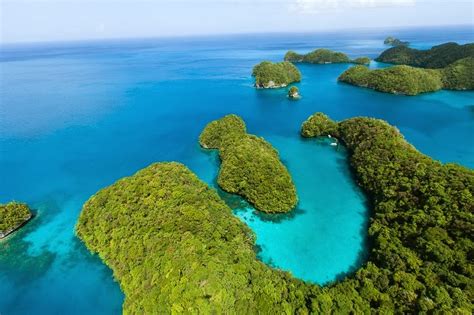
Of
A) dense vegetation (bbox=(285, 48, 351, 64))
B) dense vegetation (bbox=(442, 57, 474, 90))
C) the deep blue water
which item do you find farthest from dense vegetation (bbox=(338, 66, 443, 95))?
dense vegetation (bbox=(285, 48, 351, 64))

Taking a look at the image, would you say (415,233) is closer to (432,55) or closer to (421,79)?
(421,79)

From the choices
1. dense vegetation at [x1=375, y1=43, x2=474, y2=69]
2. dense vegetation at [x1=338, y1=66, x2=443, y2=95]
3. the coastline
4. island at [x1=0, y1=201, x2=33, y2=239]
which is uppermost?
dense vegetation at [x1=375, y1=43, x2=474, y2=69]

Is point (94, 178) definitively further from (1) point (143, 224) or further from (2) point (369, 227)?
(2) point (369, 227)

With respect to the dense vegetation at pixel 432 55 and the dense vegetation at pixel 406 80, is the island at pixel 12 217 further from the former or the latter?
the dense vegetation at pixel 432 55

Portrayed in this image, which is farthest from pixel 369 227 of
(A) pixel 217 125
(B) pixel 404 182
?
(A) pixel 217 125

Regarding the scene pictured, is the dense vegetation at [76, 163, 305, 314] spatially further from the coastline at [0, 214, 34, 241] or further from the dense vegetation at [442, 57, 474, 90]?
the dense vegetation at [442, 57, 474, 90]
